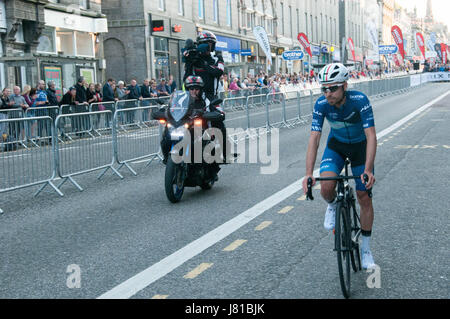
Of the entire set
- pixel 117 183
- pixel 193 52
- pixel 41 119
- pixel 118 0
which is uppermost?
pixel 118 0

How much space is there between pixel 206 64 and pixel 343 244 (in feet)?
18.3

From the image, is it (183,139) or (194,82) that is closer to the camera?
(183,139)

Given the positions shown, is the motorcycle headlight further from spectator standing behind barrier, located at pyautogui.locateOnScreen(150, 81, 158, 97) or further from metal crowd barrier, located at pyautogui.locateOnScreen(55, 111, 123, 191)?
spectator standing behind barrier, located at pyautogui.locateOnScreen(150, 81, 158, 97)

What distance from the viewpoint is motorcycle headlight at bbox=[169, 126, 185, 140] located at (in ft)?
28.9

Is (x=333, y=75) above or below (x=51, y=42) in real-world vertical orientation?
below

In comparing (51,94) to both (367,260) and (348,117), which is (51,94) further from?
(367,260)

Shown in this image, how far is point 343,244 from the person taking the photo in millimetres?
4820

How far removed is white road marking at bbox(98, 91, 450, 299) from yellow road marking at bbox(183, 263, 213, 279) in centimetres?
19

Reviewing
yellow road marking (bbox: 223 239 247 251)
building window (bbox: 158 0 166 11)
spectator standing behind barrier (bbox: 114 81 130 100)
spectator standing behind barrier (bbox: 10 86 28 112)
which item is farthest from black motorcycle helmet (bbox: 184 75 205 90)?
building window (bbox: 158 0 166 11)

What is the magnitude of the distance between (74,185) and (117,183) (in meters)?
0.69

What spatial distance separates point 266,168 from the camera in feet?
40.0

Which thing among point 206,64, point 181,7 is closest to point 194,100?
point 206,64
